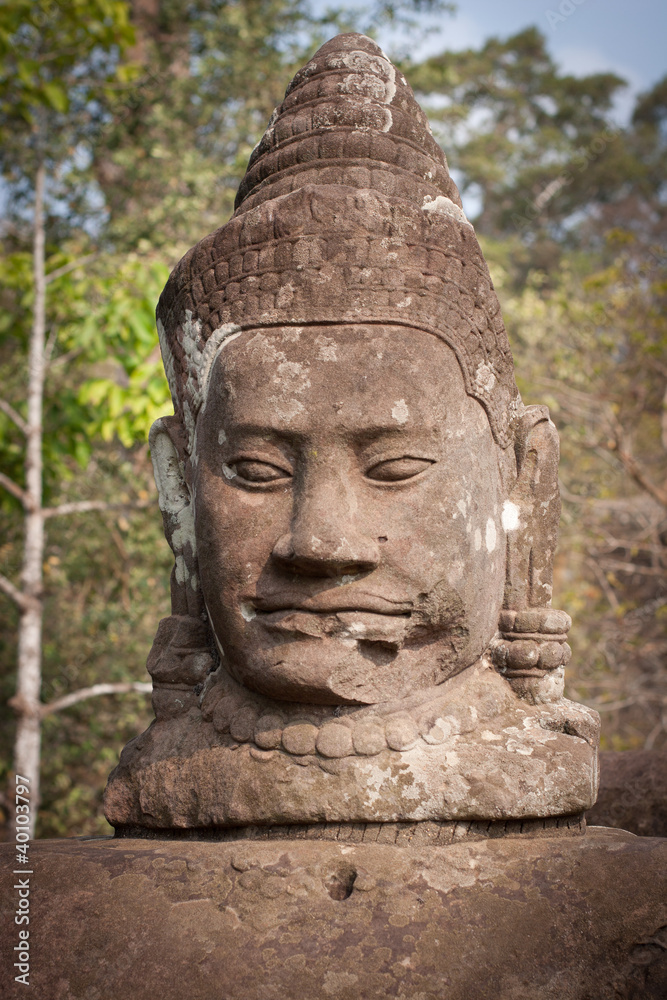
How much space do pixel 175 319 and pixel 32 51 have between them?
3325mm

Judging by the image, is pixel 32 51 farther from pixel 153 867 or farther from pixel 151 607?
pixel 153 867

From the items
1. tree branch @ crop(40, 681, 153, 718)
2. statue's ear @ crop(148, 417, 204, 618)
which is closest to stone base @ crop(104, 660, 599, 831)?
statue's ear @ crop(148, 417, 204, 618)

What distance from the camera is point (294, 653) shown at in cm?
224

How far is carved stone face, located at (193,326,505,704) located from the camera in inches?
87.5

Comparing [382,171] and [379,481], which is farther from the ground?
[382,171]

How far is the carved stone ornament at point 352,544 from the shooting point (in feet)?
7.18

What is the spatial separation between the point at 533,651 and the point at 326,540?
2.77 feet

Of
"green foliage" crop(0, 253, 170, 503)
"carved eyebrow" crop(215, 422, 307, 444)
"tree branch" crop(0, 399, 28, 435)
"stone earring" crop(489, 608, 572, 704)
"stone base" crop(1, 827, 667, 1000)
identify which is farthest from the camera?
"tree branch" crop(0, 399, 28, 435)

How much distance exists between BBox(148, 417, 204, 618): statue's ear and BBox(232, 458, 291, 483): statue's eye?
483 mm

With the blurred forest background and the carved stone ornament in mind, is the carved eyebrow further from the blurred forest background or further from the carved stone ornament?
the blurred forest background

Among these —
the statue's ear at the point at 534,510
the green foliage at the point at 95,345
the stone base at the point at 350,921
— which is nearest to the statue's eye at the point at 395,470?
the statue's ear at the point at 534,510

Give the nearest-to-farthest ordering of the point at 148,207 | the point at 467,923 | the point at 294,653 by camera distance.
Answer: the point at 467,923 < the point at 294,653 < the point at 148,207

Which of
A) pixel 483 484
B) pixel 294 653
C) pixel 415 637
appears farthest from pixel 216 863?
pixel 483 484

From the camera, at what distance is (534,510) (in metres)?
2.72
